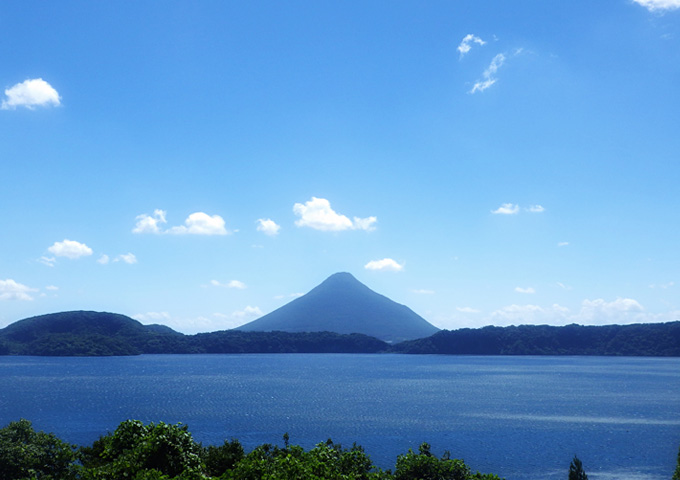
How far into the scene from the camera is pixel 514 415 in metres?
107

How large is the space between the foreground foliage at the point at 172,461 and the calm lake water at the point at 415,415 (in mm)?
36273

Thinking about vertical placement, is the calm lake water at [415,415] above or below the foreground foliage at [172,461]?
below

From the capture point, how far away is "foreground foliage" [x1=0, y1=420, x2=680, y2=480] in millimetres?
22375

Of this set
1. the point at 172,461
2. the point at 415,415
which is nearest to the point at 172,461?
the point at 172,461

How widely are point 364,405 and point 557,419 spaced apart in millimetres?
40941

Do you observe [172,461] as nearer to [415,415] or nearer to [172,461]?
[172,461]

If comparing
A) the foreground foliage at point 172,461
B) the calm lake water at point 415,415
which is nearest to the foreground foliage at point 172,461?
the foreground foliage at point 172,461

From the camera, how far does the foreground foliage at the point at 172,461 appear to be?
2238cm

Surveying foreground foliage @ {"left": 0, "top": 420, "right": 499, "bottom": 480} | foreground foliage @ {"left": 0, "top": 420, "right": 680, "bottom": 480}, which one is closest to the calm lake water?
foreground foliage @ {"left": 0, "top": 420, "right": 680, "bottom": 480}

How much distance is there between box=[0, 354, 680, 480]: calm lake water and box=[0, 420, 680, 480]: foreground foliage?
119ft

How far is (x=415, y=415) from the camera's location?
10731 cm

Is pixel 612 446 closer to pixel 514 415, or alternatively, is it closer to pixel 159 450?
pixel 514 415

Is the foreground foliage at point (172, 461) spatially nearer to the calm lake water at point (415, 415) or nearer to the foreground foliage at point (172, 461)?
the foreground foliage at point (172, 461)

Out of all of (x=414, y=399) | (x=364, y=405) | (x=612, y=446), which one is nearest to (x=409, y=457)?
(x=612, y=446)
